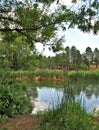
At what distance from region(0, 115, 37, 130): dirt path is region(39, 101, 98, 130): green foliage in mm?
251

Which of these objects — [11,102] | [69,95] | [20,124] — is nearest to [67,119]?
[69,95]

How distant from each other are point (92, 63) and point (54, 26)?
178 ft

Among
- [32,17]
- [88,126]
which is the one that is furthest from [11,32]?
[88,126]

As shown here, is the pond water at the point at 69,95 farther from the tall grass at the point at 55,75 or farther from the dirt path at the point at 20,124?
the tall grass at the point at 55,75

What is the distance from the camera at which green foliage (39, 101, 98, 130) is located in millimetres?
6184

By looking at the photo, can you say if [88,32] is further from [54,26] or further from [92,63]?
[92,63]

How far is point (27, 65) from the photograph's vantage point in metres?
32.0

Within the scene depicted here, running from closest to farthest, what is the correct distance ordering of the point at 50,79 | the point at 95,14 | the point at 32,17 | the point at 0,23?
the point at 95,14, the point at 32,17, the point at 0,23, the point at 50,79

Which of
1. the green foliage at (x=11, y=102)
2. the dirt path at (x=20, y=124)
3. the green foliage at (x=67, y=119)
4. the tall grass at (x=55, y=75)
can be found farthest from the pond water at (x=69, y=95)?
the tall grass at (x=55, y=75)

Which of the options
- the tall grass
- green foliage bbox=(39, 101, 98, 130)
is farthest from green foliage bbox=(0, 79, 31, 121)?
the tall grass

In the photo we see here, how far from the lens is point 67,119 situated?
6.41 meters

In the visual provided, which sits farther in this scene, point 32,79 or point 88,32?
point 32,79

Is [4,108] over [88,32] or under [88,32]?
under

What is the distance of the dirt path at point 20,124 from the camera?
22.3 ft
